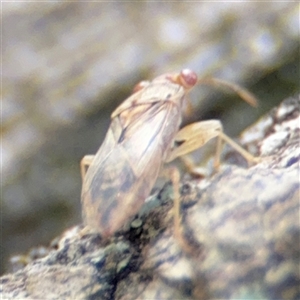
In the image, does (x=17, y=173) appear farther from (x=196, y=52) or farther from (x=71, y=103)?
(x=196, y=52)

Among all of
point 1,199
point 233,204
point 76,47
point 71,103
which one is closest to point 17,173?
point 1,199

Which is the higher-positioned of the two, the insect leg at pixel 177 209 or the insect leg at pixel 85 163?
the insect leg at pixel 85 163

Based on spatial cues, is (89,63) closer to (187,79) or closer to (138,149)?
(187,79)

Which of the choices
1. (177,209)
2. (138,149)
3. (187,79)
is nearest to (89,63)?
(187,79)

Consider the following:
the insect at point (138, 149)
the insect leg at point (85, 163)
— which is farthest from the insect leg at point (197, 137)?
the insect leg at point (85, 163)

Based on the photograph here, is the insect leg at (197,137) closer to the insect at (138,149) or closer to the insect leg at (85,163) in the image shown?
the insect at (138,149)

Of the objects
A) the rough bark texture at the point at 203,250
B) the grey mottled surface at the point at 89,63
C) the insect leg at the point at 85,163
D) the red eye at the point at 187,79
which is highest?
the grey mottled surface at the point at 89,63
